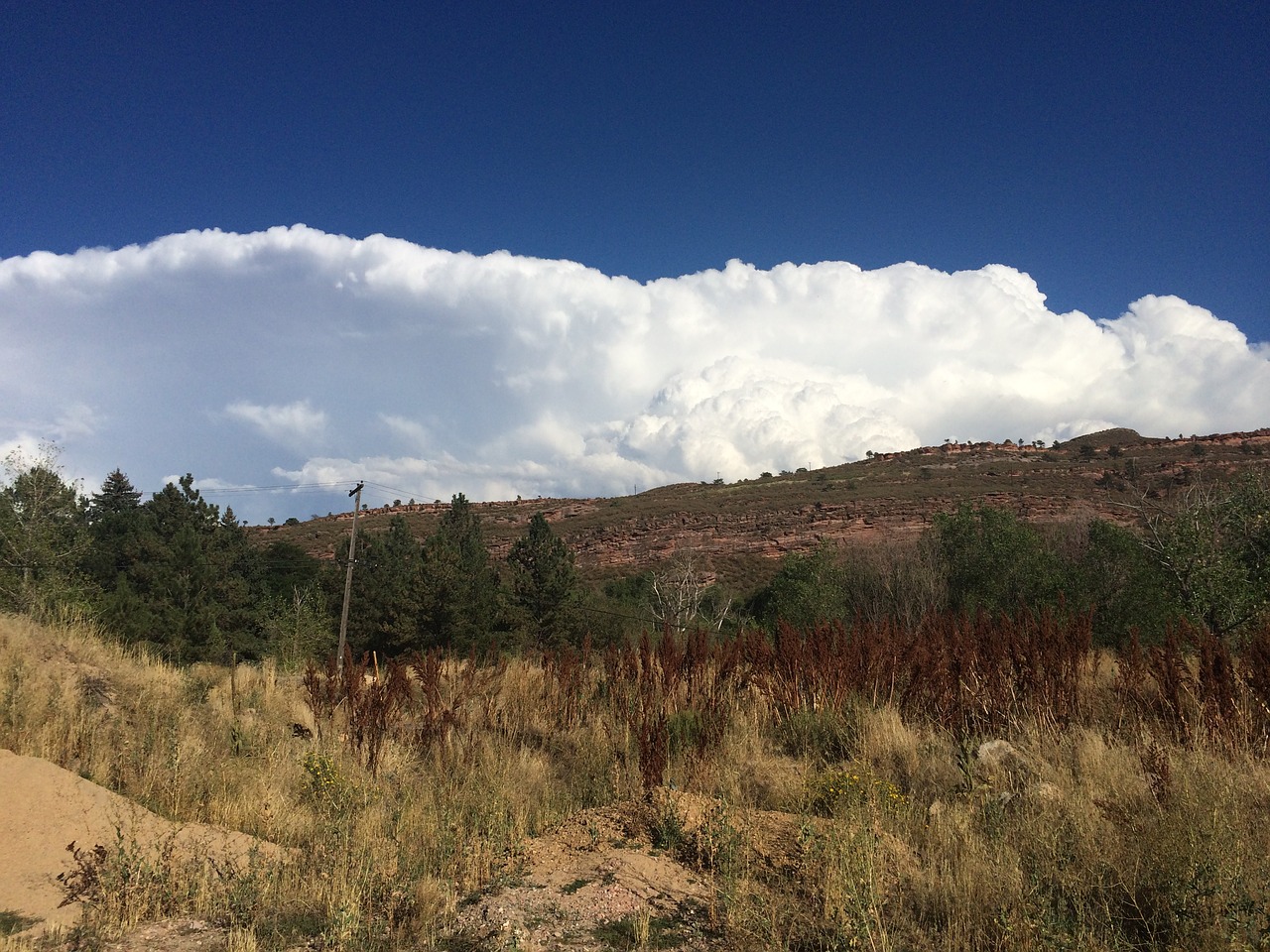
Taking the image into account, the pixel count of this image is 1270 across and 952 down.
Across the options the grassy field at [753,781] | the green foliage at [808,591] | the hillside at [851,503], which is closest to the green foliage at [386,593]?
the green foliage at [808,591]

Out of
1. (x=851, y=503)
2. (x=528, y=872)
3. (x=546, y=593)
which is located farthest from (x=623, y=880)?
(x=851, y=503)

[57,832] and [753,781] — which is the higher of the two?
[753,781]

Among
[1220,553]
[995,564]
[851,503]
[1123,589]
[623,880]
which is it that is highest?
[851,503]

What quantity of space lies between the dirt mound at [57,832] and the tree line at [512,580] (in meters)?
16.9

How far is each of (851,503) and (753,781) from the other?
63.3m

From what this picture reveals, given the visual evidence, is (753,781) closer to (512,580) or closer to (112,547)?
(512,580)

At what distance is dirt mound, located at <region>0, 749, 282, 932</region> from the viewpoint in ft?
16.2

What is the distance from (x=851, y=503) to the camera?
67.2 metres

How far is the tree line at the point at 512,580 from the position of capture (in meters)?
18.1

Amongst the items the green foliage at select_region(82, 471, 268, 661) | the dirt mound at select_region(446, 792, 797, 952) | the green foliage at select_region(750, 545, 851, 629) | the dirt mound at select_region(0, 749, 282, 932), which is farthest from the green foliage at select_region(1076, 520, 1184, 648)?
the green foliage at select_region(82, 471, 268, 661)

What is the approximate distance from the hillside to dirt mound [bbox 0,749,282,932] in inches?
1876

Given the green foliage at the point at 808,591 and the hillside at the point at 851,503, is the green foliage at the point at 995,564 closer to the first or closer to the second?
the green foliage at the point at 808,591

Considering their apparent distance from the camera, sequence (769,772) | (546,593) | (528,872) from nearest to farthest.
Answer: (528,872) < (769,772) < (546,593)

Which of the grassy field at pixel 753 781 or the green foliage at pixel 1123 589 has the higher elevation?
the green foliage at pixel 1123 589
